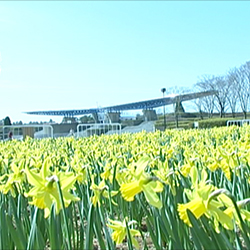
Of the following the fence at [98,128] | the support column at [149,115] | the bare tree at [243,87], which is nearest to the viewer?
the fence at [98,128]

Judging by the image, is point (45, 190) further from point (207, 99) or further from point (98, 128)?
point (207, 99)

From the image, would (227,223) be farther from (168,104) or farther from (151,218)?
(168,104)

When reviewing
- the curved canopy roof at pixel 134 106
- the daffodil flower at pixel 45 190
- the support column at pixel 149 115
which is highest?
the curved canopy roof at pixel 134 106

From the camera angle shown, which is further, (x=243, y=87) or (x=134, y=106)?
(x=134, y=106)

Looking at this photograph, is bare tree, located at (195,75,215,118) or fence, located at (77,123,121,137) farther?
bare tree, located at (195,75,215,118)

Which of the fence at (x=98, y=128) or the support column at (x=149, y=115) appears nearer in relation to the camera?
the fence at (x=98, y=128)

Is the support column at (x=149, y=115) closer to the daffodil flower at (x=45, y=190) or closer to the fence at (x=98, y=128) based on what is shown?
the fence at (x=98, y=128)

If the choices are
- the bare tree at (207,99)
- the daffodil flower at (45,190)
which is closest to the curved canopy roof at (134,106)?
the bare tree at (207,99)

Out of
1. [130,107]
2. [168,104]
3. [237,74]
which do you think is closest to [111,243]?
[237,74]

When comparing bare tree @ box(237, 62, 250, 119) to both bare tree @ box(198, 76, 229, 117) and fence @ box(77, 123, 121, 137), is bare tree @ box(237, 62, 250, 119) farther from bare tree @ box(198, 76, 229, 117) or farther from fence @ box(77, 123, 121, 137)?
fence @ box(77, 123, 121, 137)

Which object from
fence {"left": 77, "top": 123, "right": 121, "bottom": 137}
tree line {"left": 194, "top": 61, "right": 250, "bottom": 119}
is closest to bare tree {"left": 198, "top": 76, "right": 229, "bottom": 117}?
tree line {"left": 194, "top": 61, "right": 250, "bottom": 119}

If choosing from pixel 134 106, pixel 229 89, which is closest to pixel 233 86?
pixel 229 89

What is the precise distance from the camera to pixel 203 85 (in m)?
39.4

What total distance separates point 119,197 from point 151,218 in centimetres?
36
